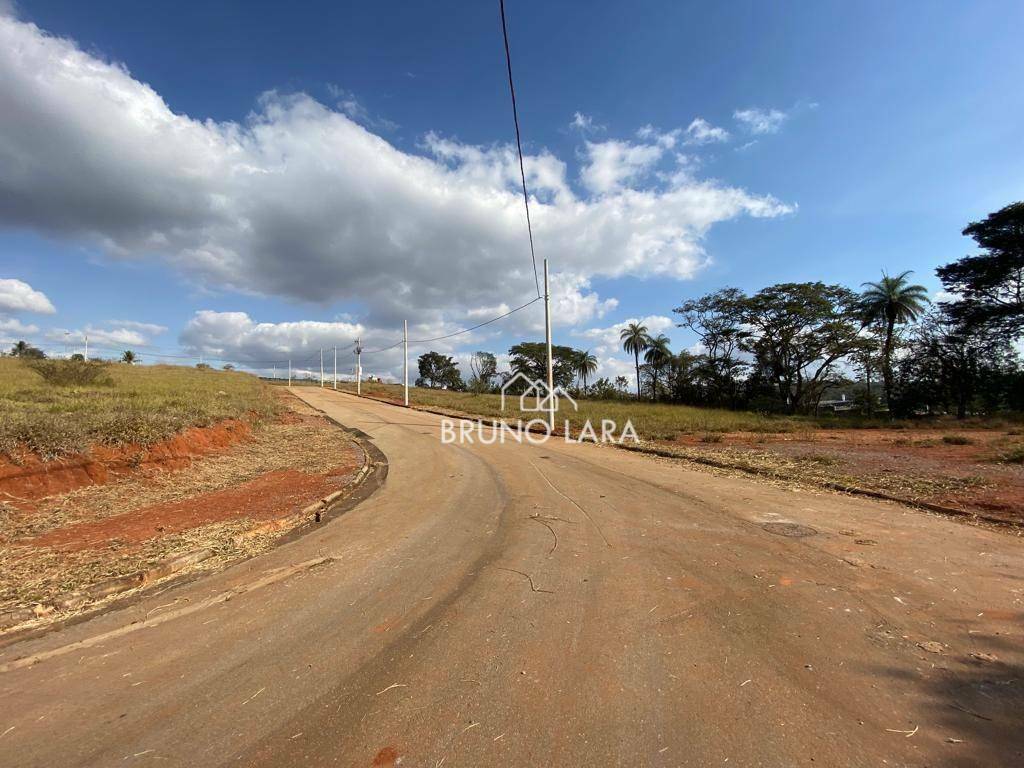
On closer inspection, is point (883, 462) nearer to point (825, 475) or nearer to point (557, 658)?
point (825, 475)

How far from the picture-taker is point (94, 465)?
7590mm

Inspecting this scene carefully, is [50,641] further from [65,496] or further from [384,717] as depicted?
[65,496]

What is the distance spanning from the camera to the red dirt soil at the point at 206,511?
17.9 feet

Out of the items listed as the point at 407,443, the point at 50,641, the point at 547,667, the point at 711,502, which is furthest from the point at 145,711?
the point at 407,443

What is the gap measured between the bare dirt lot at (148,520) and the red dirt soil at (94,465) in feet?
0.34

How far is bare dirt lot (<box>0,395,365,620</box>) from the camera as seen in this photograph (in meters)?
4.44

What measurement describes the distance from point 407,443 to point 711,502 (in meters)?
9.75

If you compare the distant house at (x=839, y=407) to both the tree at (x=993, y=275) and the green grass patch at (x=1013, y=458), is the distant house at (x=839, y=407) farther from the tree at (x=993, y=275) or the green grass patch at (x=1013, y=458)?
the green grass patch at (x=1013, y=458)

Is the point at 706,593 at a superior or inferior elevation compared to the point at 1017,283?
inferior

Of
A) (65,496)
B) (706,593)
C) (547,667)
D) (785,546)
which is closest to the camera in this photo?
(547,667)

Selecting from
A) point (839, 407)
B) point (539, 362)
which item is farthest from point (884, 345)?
point (539, 362)

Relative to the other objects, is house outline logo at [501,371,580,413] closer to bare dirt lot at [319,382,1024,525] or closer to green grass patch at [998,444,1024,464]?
bare dirt lot at [319,382,1024,525]

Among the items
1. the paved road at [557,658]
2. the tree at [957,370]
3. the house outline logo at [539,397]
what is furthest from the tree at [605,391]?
the paved road at [557,658]

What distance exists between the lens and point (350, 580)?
439 cm
